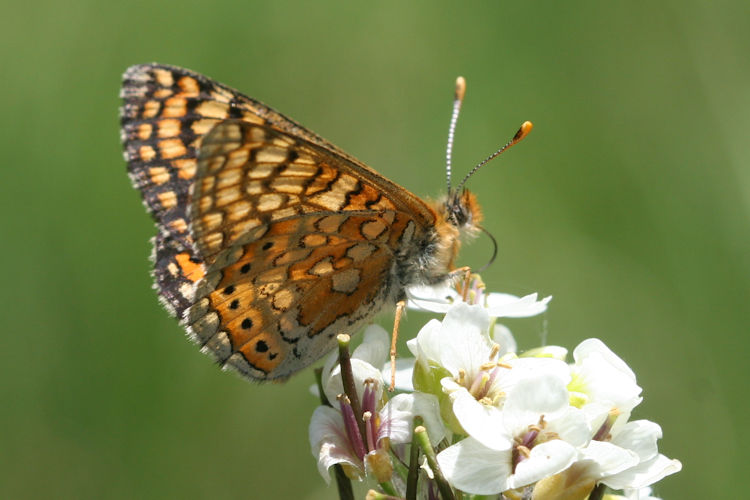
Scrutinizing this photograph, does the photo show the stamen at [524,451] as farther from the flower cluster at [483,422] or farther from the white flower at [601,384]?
the white flower at [601,384]

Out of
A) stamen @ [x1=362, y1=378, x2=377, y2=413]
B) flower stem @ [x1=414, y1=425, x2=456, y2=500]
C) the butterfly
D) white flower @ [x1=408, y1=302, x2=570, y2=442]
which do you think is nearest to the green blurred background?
the butterfly

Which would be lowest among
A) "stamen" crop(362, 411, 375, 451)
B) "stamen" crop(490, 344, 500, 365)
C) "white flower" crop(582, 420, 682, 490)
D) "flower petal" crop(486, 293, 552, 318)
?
"white flower" crop(582, 420, 682, 490)

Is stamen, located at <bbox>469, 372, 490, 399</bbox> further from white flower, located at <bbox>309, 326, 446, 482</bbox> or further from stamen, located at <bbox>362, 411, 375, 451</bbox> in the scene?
stamen, located at <bbox>362, 411, 375, 451</bbox>

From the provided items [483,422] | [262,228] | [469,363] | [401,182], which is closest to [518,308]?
[469,363]

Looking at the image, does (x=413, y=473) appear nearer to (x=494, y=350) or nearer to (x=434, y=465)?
(x=434, y=465)

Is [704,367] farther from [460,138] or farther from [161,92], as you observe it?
[161,92]

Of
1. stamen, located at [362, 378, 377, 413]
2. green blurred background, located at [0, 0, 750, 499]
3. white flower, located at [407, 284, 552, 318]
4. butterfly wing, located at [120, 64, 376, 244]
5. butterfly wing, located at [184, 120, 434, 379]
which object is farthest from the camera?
green blurred background, located at [0, 0, 750, 499]

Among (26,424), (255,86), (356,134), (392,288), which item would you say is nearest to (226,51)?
(255,86)
